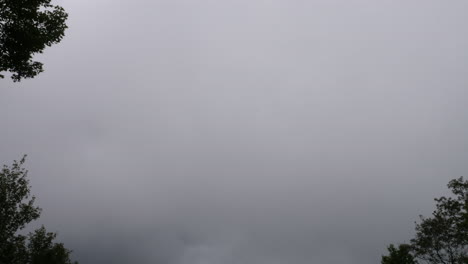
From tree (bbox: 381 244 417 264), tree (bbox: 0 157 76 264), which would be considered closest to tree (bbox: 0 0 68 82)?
tree (bbox: 0 157 76 264)

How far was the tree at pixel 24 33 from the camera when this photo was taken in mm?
14688

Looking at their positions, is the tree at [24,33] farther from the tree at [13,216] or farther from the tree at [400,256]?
the tree at [400,256]

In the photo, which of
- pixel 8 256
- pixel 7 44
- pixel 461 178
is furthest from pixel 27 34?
pixel 461 178

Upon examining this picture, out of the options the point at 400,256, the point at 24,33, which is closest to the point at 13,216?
the point at 24,33

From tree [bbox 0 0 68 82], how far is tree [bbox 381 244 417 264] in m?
50.2

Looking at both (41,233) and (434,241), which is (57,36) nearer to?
(41,233)

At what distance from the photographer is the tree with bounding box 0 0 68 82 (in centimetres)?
1469

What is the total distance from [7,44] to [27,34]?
1111 mm

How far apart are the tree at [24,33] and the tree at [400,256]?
50.2 meters

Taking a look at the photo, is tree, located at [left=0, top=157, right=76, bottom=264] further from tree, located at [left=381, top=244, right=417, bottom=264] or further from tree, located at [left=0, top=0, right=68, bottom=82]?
tree, located at [left=381, top=244, right=417, bottom=264]

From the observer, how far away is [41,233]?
41.1m

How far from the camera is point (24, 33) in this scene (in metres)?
14.9

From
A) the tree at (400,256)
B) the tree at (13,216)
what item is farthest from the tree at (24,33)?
the tree at (400,256)

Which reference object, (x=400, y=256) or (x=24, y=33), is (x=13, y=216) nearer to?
(x=24, y=33)
